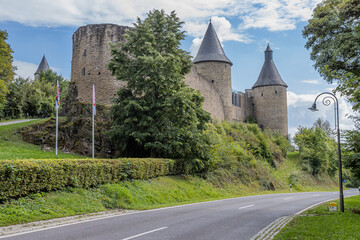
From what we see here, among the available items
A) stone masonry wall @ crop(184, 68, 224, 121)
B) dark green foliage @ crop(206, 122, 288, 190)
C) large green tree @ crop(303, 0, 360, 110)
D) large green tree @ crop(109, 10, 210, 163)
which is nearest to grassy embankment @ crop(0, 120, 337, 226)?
dark green foliage @ crop(206, 122, 288, 190)

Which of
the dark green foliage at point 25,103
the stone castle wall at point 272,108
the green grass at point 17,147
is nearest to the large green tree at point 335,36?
the green grass at point 17,147

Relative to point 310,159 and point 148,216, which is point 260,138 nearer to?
point 310,159

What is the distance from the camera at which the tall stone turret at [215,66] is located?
43.7 meters

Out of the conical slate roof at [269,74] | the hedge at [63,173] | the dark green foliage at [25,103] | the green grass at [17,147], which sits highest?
the conical slate roof at [269,74]

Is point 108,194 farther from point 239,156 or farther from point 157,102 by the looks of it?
point 239,156

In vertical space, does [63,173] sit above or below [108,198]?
above

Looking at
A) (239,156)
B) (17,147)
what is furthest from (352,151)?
(17,147)

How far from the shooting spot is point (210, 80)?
43.8 metres

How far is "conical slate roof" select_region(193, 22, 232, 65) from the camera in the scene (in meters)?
43.9

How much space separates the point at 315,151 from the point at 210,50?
63.2 ft

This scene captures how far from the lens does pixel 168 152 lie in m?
20.4

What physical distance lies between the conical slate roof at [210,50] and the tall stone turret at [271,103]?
16.0 metres

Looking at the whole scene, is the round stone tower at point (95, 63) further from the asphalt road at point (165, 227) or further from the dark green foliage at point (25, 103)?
the asphalt road at point (165, 227)

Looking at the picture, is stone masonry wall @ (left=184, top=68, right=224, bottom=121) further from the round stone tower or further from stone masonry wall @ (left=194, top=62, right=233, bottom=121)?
the round stone tower
